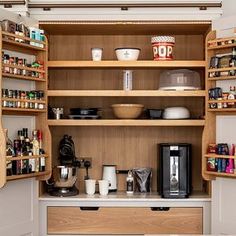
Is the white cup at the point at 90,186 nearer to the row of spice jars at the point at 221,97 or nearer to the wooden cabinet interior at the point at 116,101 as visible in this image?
the wooden cabinet interior at the point at 116,101

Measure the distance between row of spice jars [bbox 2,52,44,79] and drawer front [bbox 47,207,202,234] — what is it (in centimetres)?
97

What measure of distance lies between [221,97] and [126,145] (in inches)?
36.7

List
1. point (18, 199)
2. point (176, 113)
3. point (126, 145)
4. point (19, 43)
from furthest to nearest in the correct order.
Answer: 1. point (126, 145)
2. point (176, 113)
3. point (18, 199)
4. point (19, 43)

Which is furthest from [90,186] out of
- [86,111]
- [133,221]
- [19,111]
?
[19,111]

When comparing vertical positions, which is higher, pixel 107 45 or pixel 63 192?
pixel 107 45

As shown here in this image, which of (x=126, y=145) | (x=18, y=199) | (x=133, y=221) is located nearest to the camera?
(x=18, y=199)

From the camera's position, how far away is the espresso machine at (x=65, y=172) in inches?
143

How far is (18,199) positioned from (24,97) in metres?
0.67

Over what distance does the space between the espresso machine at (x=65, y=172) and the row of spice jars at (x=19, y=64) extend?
0.63m

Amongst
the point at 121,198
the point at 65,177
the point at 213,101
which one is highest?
the point at 213,101

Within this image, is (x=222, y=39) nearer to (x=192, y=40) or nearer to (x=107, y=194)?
(x=192, y=40)

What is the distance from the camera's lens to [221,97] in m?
3.36

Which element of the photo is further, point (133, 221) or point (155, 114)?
point (155, 114)

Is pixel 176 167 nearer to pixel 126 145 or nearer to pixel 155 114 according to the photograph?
pixel 155 114
